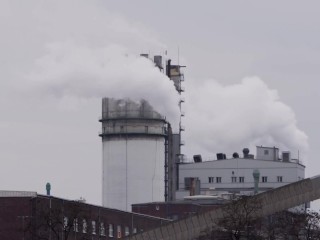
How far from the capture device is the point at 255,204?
251 feet

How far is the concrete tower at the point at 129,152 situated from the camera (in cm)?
14238

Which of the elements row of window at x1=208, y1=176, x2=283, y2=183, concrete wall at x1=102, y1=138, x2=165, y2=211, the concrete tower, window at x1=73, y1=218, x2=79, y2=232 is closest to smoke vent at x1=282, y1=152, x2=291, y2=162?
row of window at x1=208, y1=176, x2=283, y2=183

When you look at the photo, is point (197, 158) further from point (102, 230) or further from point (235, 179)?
point (102, 230)

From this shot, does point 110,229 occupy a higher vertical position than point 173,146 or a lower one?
lower

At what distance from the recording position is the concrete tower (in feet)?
467

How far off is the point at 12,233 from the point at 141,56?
2058 inches

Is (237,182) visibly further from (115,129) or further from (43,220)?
(43,220)

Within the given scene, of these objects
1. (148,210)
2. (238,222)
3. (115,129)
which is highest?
(115,129)

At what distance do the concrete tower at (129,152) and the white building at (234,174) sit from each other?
427 inches

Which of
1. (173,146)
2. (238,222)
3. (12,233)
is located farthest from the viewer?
(173,146)

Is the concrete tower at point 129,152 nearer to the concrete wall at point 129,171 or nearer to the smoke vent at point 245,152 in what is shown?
the concrete wall at point 129,171

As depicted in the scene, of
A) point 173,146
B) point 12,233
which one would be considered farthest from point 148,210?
point 12,233

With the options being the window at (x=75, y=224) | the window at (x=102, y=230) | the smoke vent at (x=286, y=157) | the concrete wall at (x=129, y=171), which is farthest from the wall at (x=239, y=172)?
the window at (x=75, y=224)

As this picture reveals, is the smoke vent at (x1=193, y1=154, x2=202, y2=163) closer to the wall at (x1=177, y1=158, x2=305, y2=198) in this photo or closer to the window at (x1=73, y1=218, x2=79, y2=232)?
the wall at (x1=177, y1=158, x2=305, y2=198)
